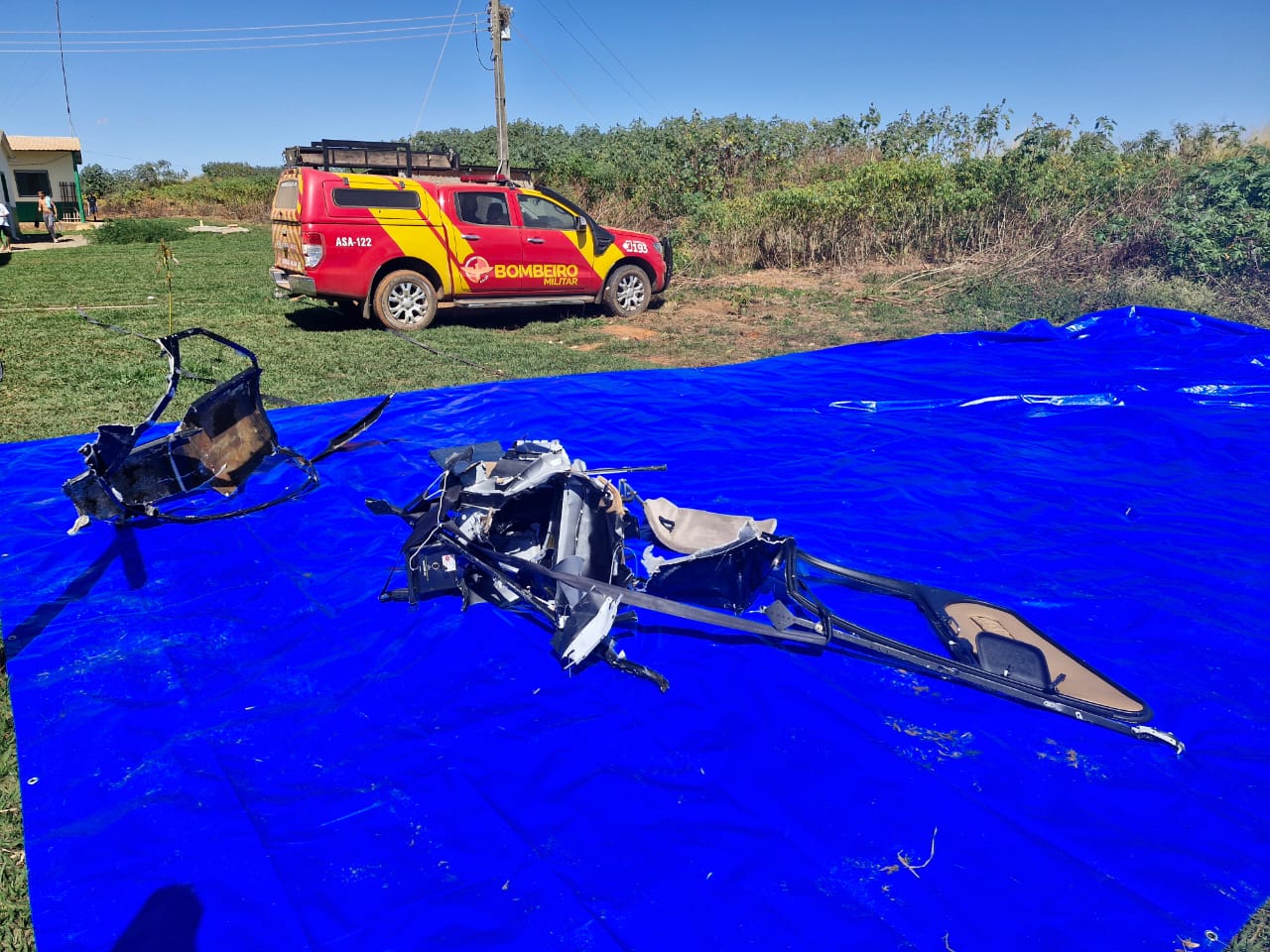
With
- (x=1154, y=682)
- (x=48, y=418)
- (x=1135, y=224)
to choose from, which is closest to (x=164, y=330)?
(x=48, y=418)

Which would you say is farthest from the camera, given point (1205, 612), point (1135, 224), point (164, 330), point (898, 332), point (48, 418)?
point (1135, 224)

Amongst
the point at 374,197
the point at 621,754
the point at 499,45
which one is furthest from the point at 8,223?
the point at 621,754

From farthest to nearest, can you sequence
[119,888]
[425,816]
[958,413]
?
[958,413]
[425,816]
[119,888]

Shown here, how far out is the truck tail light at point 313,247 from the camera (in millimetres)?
10680

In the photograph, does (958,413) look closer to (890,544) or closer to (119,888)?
(890,544)

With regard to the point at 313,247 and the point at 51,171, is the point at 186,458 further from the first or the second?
the point at 51,171

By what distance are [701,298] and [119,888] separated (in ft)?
44.0

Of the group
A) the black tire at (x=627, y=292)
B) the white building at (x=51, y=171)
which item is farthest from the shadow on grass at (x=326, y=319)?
the white building at (x=51, y=171)

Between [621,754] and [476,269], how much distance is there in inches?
382

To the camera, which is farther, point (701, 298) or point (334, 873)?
point (701, 298)

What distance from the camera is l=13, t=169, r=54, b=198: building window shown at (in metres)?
38.2

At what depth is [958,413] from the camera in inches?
311

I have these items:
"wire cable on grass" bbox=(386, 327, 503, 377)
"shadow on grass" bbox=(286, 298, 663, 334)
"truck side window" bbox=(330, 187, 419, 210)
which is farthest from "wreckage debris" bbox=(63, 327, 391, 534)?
"shadow on grass" bbox=(286, 298, 663, 334)

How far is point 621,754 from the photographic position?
10.7ft
